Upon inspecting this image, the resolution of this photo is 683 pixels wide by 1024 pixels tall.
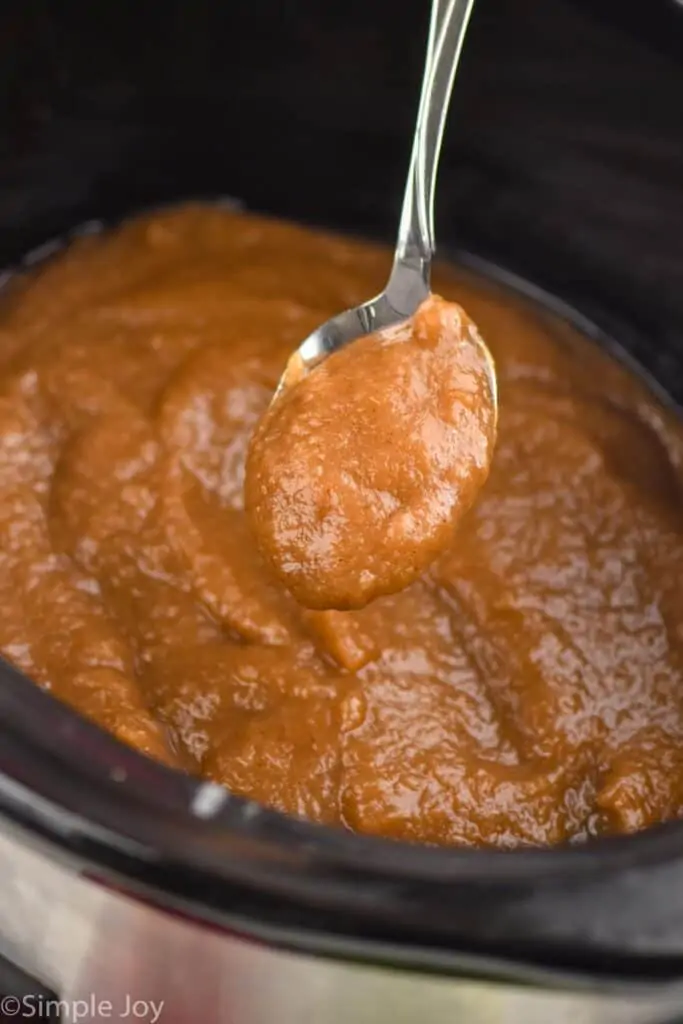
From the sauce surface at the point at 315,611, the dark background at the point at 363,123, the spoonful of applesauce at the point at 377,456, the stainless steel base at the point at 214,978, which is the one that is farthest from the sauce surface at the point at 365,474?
the dark background at the point at 363,123

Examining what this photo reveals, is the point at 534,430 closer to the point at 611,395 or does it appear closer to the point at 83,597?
the point at 611,395

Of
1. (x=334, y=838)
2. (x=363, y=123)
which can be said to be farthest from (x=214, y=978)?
(x=363, y=123)

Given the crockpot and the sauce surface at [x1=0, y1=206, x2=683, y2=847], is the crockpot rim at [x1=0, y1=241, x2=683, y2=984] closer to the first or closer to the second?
the crockpot

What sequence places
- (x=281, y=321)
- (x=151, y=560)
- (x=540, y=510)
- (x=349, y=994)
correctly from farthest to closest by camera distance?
(x=281, y=321)
(x=540, y=510)
(x=151, y=560)
(x=349, y=994)

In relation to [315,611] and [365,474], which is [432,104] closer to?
[365,474]

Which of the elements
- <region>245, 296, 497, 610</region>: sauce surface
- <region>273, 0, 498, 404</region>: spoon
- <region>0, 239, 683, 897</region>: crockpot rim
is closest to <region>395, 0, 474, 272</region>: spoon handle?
<region>273, 0, 498, 404</region>: spoon

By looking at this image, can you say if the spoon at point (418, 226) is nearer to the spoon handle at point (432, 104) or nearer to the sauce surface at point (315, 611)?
the spoon handle at point (432, 104)

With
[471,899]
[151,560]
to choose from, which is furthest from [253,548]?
[471,899]
